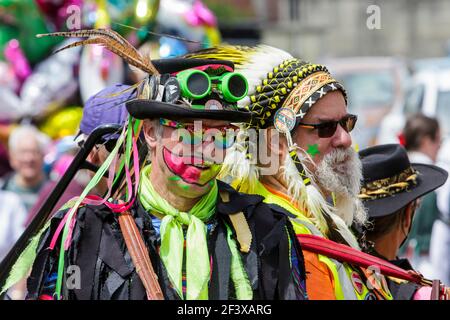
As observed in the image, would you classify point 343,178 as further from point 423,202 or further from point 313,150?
point 423,202

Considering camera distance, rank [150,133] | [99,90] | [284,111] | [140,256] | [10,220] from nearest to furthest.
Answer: [140,256] → [150,133] → [284,111] → [10,220] → [99,90]

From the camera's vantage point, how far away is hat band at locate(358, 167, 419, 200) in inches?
176

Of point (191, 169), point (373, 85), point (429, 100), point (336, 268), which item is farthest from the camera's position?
point (373, 85)

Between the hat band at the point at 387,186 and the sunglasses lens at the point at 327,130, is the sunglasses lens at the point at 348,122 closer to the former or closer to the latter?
the sunglasses lens at the point at 327,130

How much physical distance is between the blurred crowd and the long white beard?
10.8 feet

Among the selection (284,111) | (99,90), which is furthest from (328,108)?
(99,90)

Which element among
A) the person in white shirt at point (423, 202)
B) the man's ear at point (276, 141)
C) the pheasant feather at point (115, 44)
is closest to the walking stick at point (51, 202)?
the pheasant feather at point (115, 44)

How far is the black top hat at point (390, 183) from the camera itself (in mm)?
4426

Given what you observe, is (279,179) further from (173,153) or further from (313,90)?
(173,153)

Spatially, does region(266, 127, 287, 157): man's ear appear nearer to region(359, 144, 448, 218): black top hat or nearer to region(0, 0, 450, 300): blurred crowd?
region(359, 144, 448, 218): black top hat

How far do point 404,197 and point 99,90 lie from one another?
15.9 feet

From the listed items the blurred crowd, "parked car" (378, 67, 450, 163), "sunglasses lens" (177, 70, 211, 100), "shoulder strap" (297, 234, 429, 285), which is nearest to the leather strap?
"sunglasses lens" (177, 70, 211, 100)

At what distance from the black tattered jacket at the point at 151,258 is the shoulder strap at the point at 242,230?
2 cm

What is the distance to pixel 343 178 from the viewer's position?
3902 mm
